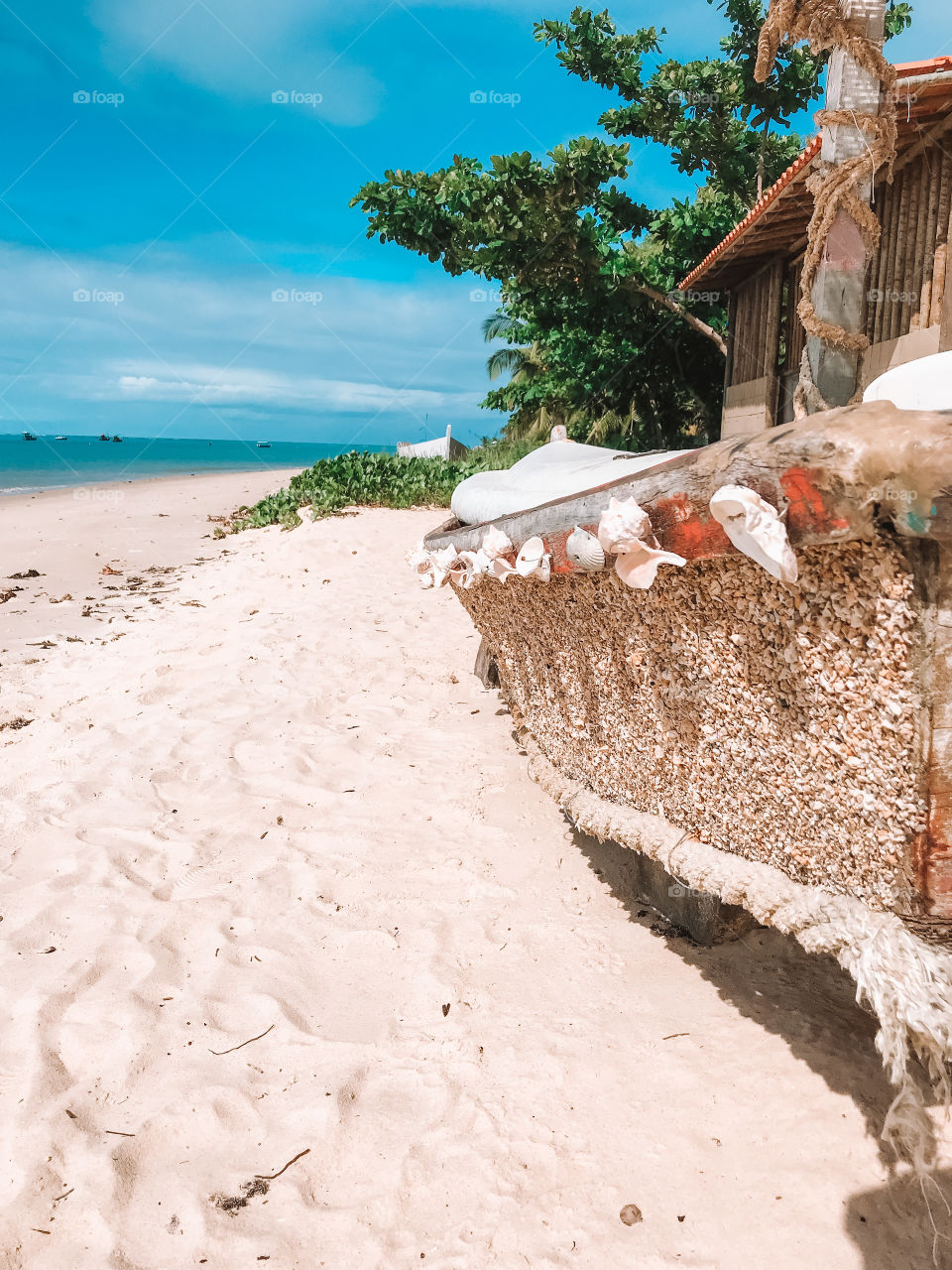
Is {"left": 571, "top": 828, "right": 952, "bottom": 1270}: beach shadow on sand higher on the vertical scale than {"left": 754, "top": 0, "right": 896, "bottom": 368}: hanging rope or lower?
lower

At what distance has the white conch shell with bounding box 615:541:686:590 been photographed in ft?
4.74

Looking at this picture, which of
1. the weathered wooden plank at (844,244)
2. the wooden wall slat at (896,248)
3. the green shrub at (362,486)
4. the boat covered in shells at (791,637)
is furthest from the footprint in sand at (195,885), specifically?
the green shrub at (362,486)

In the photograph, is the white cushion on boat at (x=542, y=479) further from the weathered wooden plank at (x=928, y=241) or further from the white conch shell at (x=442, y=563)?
the weathered wooden plank at (x=928, y=241)

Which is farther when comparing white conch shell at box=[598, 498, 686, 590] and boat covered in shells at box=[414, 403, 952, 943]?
white conch shell at box=[598, 498, 686, 590]

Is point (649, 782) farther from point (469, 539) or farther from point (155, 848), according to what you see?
point (155, 848)

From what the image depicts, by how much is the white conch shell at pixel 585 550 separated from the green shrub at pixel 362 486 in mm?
9511

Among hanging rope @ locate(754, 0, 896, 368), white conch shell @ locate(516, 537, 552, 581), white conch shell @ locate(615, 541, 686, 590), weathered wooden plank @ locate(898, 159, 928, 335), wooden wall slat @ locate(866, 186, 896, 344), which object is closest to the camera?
white conch shell @ locate(615, 541, 686, 590)

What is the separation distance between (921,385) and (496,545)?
3.61 feet

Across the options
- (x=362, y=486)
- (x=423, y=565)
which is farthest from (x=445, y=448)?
(x=423, y=565)

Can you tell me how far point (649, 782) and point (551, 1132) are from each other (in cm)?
85

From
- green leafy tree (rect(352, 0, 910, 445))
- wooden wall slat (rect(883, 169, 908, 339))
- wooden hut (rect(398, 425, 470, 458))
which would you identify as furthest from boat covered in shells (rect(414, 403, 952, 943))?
wooden hut (rect(398, 425, 470, 458))

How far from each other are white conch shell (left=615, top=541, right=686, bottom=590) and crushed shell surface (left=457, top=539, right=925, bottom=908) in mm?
135

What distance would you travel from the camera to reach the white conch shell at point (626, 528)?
4.85ft

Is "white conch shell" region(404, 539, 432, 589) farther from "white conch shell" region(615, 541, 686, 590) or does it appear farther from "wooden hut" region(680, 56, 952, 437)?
"wooden hut" region(680, 56, 952, 437)
